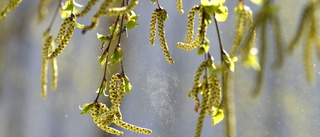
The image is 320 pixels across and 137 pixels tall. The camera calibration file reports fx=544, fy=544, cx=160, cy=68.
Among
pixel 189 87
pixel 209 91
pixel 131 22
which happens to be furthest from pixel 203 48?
pixel 189 87

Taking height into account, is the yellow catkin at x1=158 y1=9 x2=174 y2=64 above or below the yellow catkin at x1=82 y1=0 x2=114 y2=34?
below

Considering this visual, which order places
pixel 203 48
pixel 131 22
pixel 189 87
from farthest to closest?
1. pixel 189 87
2. pixel 131 22
3. pixel 203 48

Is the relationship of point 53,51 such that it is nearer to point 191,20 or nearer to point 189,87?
point 191,20

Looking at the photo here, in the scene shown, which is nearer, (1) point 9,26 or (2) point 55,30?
(2) point 55,30

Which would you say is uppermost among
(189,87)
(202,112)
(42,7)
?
(42,7)

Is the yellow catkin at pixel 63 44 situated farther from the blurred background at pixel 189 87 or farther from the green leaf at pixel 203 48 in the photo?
the blurred background at pixel 189 87

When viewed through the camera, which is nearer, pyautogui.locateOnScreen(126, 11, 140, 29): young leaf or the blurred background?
pyautogui.locateOnScreen(126, 11, 140, 29): young leaf

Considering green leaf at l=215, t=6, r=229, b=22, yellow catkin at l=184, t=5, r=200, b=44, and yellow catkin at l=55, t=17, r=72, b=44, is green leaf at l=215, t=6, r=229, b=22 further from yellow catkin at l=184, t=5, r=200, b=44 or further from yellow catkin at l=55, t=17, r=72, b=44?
yellow catkin at l=55, t=17, r=72, b=44

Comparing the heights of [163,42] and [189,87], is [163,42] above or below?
above

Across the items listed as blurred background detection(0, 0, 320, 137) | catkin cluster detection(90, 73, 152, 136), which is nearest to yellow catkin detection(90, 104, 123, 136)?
catkin cluster detection(90, 73, 152, 136)

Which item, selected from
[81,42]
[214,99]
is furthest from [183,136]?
[214,99]

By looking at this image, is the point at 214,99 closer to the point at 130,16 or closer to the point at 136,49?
the point at 130,16
